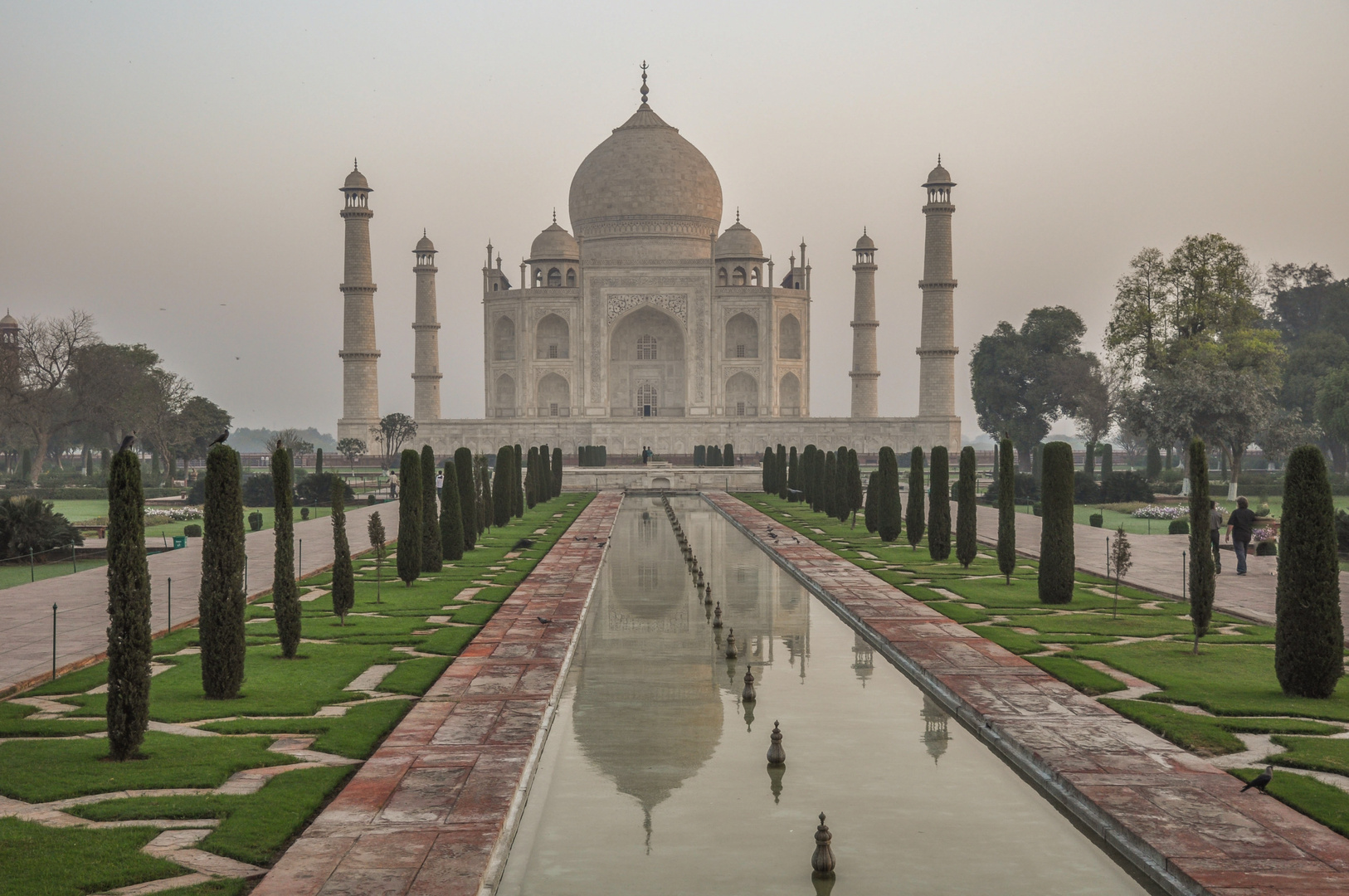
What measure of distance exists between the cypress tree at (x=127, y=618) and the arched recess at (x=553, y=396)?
158ft

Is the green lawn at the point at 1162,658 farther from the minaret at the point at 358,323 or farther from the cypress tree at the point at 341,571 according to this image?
the minaret at the point at 358,323

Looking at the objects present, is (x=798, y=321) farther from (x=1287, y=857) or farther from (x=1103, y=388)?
(x=1287, y=857)

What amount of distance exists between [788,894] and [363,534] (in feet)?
59.5

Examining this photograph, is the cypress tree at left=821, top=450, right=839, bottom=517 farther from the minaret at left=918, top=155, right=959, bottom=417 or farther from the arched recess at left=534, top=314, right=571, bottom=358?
the arched recess at left=534, top=314, right=571, bottom=358

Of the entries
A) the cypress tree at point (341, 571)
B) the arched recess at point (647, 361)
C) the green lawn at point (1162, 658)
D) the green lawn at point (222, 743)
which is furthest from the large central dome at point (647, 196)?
the cypress tree at point (341, 571)

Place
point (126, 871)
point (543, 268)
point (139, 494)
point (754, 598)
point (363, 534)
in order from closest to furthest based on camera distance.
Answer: point (126, 871), point (139, 494), point (754, 598), point (363, 534), point (543, 268)

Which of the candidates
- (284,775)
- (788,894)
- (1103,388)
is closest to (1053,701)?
(788,894)

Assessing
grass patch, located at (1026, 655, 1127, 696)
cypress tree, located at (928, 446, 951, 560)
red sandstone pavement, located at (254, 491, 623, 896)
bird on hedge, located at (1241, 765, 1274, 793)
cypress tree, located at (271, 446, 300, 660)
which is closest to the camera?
red sandstone pavement, located at (254, 491, 623, 896)

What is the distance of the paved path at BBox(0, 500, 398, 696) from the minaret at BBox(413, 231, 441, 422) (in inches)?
1328

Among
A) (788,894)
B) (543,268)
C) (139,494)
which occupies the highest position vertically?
(543,268)

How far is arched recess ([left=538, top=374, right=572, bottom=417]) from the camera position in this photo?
182ft

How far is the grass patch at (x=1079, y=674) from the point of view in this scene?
8773mm

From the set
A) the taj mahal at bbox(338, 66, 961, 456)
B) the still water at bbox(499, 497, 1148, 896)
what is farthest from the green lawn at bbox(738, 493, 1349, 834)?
the taj mahal at bbox(338, 66, 961, 456)

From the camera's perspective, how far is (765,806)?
21.4 feet
